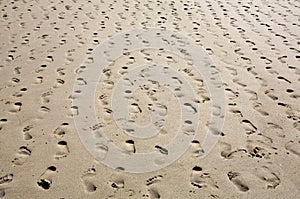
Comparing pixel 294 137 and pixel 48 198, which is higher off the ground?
pixel 294 137

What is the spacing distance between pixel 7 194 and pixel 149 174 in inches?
55.7

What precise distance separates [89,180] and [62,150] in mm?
596

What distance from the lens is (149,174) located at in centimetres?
326

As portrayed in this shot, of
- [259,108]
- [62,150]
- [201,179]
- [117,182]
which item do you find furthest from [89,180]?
[259,108]

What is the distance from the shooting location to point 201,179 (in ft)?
10.4

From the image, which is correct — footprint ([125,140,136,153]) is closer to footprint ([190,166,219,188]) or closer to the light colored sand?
the light colored sand

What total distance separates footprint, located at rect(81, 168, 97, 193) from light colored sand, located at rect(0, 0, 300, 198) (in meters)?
0.01

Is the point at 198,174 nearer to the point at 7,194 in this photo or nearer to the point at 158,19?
the point at 7,194

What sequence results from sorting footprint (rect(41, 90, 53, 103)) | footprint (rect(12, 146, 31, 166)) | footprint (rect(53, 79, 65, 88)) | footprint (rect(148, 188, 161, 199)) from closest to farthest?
footprint (rect(148, 188, 161, 199)) < footprint (rect(12, 146, 31, 166)) < footprint (rect(41, 90, 53, 103)) < footprint (rect(53, 79, 65, 88))

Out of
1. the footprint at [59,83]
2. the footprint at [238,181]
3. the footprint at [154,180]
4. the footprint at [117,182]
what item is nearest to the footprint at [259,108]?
the footprint at [238,181]

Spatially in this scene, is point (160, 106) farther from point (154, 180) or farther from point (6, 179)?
point (6, 179)

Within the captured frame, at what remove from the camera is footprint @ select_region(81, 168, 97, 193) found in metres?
3.09

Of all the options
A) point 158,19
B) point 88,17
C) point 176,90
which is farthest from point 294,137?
point 88,17

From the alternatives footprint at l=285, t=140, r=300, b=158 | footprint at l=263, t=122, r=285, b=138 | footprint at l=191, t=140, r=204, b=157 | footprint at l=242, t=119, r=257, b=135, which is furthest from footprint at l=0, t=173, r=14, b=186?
footprint at l=285, t=140, r=300, b=158
